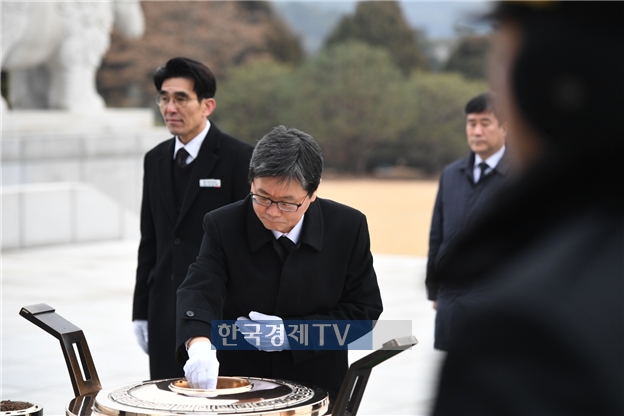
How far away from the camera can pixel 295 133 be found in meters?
2.97

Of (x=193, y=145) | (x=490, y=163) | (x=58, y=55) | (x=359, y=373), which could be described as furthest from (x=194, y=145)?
(x=58, y=55)

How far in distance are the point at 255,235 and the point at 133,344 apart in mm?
4701

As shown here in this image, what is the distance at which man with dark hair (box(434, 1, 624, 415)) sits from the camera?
98 cm

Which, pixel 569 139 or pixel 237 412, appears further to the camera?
pixel 237 412

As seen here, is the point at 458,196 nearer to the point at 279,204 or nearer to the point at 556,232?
the point at 279,204

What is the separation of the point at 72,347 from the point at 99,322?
5643mm

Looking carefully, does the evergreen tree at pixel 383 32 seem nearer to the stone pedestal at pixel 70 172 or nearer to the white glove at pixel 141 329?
the stone pedestal at pixel 70 172

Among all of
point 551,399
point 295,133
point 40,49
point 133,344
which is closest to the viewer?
point 551,399

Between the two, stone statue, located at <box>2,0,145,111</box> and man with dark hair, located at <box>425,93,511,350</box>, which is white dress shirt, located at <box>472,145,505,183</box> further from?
stone statue, located at <box>2,0,145,111</box>

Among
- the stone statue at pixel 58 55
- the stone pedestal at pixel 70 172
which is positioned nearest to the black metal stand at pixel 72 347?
the stone pedestal at pixel 70 172

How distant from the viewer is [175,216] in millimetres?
4363

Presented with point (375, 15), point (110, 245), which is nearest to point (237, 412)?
point (110, 245)

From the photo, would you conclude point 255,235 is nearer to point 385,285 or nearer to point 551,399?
point 551,399

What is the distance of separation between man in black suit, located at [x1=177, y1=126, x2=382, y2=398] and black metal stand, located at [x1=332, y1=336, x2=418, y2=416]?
1.41ft
